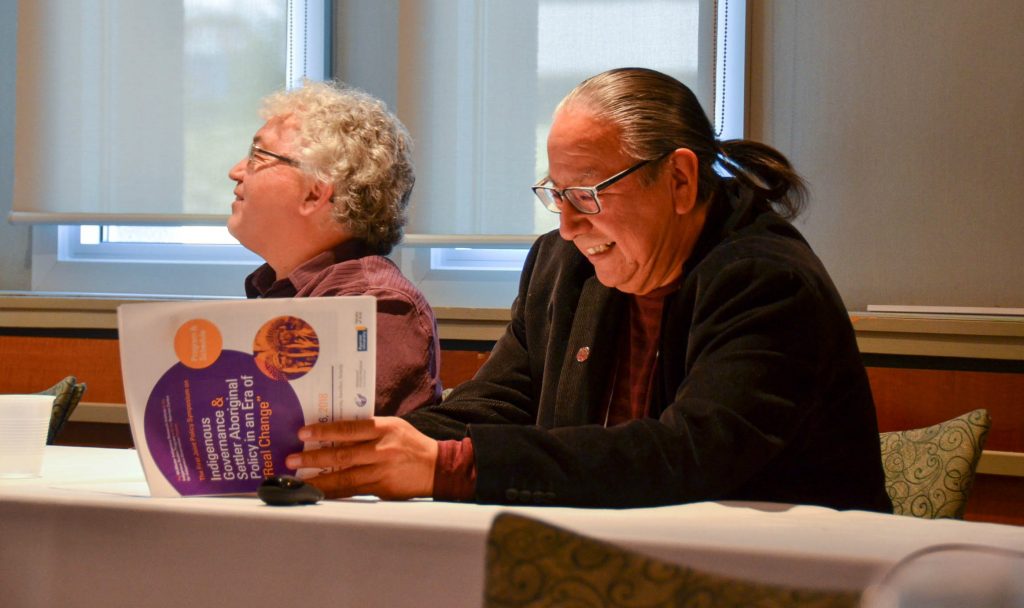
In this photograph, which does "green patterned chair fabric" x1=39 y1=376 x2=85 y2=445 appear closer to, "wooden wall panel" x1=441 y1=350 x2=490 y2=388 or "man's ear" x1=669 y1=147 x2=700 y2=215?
"wooden wall panel" x1=441 y1=350 x2=490 y2=388

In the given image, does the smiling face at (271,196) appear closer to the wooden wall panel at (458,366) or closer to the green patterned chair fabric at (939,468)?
the wooden wall panel at (458,366)

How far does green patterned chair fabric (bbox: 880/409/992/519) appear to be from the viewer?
1839mm

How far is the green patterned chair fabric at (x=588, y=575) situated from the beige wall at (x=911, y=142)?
2332 mm

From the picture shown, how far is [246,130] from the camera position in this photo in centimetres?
346

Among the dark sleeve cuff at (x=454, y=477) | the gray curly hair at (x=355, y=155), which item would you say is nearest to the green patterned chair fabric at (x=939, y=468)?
the dark sleeve cuff at (x=454, y=477)

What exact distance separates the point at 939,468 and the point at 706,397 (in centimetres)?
74

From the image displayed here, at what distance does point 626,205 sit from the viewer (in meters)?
1.68

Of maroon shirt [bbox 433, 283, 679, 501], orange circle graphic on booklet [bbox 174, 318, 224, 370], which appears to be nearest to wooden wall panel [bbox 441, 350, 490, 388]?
maroon shirt [bbox 433, 283, 679, 501]

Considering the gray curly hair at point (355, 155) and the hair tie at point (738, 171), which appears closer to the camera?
the hair tie at point (738, 171)

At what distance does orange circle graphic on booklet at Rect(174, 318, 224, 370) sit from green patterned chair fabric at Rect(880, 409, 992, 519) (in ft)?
4.12

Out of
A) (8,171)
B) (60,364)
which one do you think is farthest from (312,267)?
(8,171)

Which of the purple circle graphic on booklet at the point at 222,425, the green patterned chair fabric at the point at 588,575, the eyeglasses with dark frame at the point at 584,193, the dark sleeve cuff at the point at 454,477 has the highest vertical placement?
the eyeglasses with dark frame at the point at 584,193

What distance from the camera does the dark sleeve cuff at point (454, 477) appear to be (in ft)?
4.09

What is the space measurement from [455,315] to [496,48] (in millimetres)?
819
